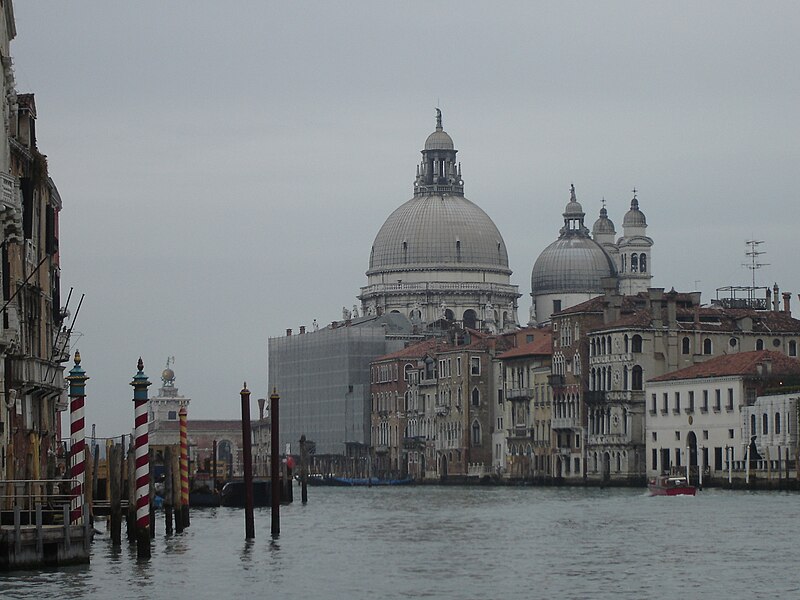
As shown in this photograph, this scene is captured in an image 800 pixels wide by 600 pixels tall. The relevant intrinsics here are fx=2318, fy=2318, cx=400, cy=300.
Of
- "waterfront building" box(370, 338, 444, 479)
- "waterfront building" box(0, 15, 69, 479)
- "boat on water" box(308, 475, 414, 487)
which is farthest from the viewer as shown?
"waterfront building" box(370, 338, 444, 479)

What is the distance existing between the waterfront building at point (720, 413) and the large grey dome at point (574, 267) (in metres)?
50.3

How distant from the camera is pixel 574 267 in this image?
14450 cm

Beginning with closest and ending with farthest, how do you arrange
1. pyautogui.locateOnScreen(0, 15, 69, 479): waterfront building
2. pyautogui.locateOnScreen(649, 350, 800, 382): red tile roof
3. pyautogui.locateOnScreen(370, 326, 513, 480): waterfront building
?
pyautogui.locateOnScreen(0, 15, 69, 479): waterfront building < pyautogui.locateOnScreen(649, 350, 800, 382): red tile roof < pyautogui.locateOnScreen(370, 326, 513, 480): waterfront building

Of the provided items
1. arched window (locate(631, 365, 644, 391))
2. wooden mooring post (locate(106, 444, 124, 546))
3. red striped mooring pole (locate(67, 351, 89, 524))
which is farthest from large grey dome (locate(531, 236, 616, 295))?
red striped mooring pole (locate(67, 351, 89, 524))

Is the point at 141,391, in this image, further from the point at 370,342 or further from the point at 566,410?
the point at 370,342

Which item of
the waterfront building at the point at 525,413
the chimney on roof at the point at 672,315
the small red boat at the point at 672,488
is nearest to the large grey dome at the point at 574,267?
the waterfront building at the point at 525,413

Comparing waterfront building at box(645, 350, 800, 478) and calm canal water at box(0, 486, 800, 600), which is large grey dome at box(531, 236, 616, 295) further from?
calm canal water at box(0, 486, 800, 600)

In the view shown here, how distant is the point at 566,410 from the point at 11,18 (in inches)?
2735

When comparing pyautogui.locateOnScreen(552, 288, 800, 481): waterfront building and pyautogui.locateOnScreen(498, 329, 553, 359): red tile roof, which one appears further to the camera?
pyautogui.locateOnScreen(498, 329, 553, 359): red tile roof

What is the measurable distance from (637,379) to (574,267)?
48.0m

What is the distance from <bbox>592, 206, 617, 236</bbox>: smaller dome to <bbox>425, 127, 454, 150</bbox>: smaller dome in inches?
430

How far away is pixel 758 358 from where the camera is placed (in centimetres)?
8719

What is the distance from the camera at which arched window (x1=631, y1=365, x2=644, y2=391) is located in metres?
96.6

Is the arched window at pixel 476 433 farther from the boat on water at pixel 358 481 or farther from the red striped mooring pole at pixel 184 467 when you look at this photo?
the red striped mooring pole at pixel 184 467
